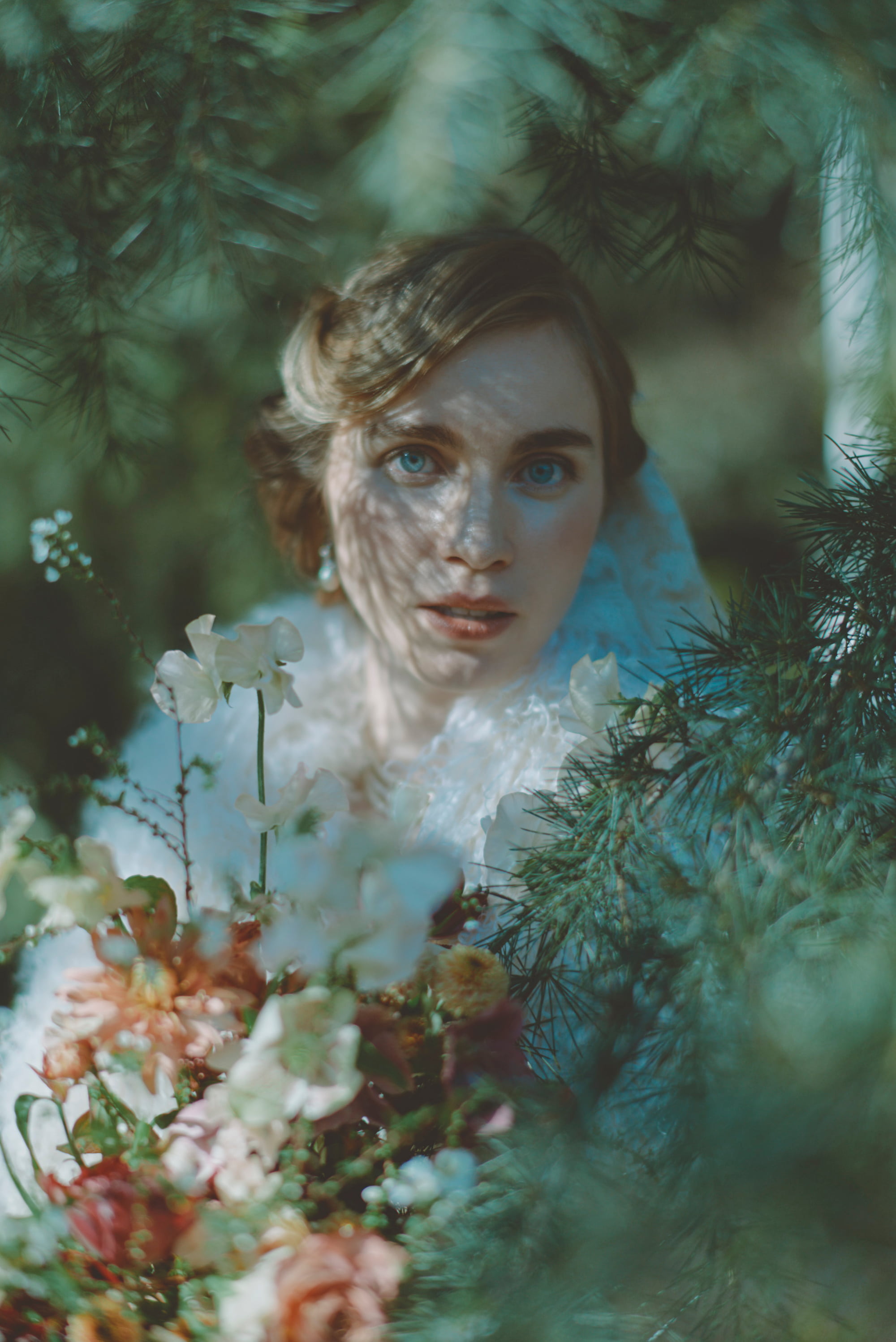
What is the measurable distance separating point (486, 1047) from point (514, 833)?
19 centimetres

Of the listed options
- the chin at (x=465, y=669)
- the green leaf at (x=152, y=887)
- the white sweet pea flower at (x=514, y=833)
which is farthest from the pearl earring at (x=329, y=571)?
the green leaf at (x=152, y=887)

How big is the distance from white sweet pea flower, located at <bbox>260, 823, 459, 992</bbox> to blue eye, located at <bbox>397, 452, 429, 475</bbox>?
1.35ft

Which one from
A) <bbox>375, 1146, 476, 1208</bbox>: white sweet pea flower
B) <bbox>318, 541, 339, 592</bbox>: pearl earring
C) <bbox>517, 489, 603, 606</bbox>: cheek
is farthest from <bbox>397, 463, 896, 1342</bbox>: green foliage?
<bbox>318, 541, 339, 592</bbox>: pearl earring

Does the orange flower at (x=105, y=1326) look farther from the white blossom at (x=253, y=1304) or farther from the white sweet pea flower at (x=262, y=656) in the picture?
the white sweet pea flower at (x=262, y=656)

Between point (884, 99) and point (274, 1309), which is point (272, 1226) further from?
point (884, 99)

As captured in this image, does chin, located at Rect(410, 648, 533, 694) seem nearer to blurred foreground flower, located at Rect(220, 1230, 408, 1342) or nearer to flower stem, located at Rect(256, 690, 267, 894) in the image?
flower stem, located at Rect(256, 690, 267, 894)

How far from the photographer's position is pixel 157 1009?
0.46 m

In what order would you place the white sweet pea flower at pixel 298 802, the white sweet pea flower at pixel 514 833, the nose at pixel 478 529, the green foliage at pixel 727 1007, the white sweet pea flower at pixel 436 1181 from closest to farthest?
the green foliage at pixel 727 1007 < the white sweet pea flower at pixel 436 1181 < the white sweet pea flower at pixel 298 802 < the white sweet pea flower at pixel 514 833 < the nose at pixel 478 529

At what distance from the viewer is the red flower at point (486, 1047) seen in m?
0.44

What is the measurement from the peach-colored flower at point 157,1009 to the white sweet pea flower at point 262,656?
0.45 feet

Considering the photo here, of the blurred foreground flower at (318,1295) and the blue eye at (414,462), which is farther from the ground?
the blue eye at (414,462)

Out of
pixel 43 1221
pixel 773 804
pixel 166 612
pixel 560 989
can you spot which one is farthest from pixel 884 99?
pixel 166 612

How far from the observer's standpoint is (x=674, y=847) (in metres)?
0.55

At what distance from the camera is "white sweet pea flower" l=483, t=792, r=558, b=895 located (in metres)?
0.62
